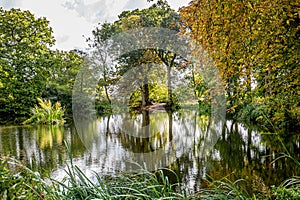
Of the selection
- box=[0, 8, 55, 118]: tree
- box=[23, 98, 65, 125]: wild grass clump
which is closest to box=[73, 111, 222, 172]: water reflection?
box=[23, 98, 65, 125]: wild grass clump

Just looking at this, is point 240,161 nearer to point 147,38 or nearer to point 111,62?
point 111,62

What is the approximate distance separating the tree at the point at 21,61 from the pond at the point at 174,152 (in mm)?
5308

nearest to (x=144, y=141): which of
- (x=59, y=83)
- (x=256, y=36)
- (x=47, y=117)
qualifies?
(x=256, y=36)

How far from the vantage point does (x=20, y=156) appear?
3.89 meters

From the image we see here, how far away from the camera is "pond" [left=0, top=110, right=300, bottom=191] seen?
3.01 metres

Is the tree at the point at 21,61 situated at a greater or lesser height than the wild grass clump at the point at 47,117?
greater

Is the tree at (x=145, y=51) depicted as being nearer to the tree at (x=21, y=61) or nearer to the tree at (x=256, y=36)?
the tree at (x=21, y=61)

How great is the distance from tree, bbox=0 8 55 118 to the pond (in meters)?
5.31

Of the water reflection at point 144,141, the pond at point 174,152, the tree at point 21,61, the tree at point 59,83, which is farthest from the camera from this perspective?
the tree at point 59,83

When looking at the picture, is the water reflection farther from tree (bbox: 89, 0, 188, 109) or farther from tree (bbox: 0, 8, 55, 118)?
tree (bbox: 0, 8, 55, 118)

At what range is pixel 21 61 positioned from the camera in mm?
10320

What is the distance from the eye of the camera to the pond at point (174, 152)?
9.88 feet

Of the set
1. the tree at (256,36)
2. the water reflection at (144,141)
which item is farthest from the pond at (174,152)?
the tree at (256,36)

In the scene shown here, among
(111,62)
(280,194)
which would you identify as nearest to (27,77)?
(111,62)
